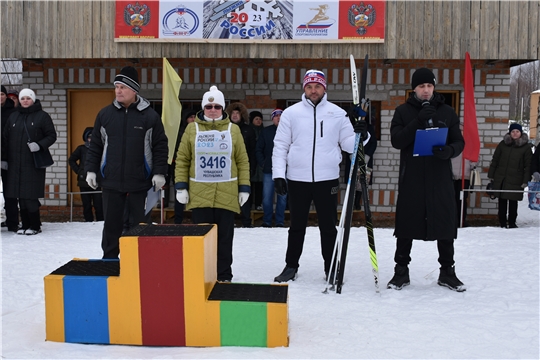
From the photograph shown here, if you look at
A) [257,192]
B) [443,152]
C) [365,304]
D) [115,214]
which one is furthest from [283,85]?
[365,304]

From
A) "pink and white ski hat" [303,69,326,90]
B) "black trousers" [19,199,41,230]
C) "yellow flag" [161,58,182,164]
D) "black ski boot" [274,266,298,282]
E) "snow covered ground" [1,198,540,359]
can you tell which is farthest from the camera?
"yellow flag" [161,58,182,164]

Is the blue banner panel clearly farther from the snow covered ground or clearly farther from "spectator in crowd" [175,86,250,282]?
"spectator in crowd" [175,86,250,282]

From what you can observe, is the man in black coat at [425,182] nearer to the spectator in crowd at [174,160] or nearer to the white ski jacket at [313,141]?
the white ski jacket at [313,141]

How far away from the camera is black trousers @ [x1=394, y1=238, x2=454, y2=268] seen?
5.07 meters

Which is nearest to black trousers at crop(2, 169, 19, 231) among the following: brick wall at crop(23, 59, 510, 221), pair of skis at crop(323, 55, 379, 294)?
brick wall at crop(23, 59, 510, 221)

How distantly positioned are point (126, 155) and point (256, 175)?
4.53 metres

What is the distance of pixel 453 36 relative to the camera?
9.25 m

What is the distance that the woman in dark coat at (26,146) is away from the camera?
7625 millimetres

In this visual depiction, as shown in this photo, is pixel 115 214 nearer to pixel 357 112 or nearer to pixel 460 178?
pixel 357 112

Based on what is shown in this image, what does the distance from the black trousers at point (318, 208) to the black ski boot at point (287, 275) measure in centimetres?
20

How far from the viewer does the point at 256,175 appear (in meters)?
9.55

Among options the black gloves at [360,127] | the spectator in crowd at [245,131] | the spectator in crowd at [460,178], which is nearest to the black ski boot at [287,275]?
the black gloves at [360,127]

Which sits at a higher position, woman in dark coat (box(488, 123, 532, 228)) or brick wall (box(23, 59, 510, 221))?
brick wall (box(23, 59, 510, 221))

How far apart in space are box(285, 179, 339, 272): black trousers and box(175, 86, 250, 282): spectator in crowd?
0.48 meters
